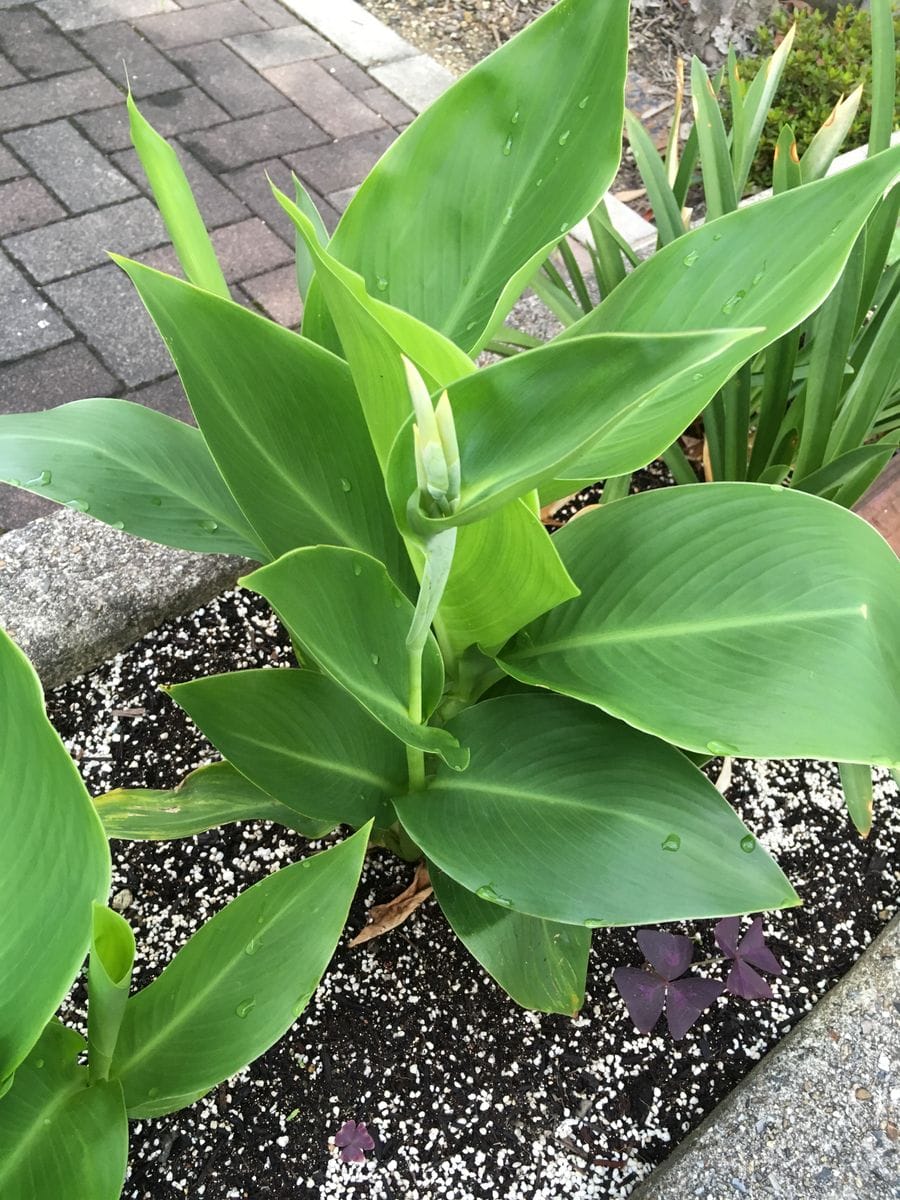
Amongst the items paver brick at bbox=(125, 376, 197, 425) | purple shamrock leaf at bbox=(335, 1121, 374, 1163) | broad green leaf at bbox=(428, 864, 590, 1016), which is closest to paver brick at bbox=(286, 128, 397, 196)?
paver brick at bbox=(125, 376, 197, 425)

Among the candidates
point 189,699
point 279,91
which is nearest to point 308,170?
point 279,91

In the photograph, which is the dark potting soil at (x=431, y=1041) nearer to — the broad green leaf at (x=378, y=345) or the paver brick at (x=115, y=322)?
the broad green leaf at (x=378, y=345)

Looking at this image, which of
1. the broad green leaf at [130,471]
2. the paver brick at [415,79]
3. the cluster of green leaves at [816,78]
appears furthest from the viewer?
the paver brick at [415,79]

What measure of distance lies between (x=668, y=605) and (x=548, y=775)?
0.20 meters

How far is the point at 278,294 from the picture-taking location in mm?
2057

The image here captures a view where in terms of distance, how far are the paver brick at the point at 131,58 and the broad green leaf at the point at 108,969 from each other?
2.37m

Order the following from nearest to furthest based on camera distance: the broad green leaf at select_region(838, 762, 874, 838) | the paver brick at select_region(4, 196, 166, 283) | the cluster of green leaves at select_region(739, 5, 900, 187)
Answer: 1. the broad green leaf at select_region(838, 762, 874, 838)
2. the paver brick at select_region(4, 196, 166, 283)
3. the cluster of green leaves at select_region(739, 5, 900, 187)

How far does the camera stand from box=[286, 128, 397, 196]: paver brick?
2346 mm

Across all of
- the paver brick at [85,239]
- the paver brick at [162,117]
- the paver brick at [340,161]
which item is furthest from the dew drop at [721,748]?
the paver brick at [162,117]

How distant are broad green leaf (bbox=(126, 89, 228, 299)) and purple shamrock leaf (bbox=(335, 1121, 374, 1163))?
2.77ft

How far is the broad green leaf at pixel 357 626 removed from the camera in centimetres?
73

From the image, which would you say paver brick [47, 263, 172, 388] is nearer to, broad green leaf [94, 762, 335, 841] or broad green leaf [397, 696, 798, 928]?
broad green leaf [94, 762, 335, 841]

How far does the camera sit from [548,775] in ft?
3.05

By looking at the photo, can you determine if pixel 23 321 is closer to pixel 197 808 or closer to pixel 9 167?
pixel 9 167
